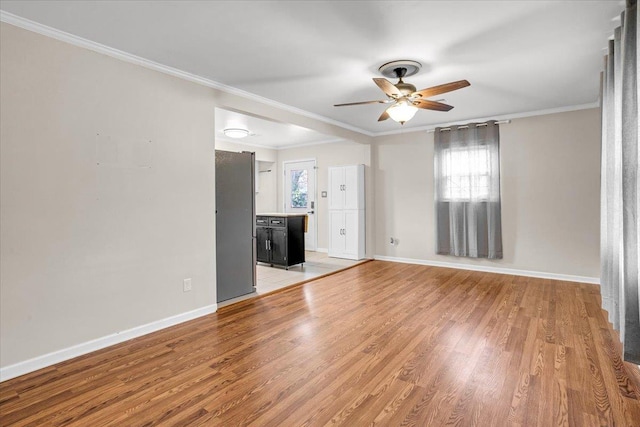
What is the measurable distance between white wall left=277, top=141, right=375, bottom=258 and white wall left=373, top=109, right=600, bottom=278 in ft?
3.55

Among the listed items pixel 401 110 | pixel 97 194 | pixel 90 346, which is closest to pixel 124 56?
pixel 97 194

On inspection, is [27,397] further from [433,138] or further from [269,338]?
[433,138]

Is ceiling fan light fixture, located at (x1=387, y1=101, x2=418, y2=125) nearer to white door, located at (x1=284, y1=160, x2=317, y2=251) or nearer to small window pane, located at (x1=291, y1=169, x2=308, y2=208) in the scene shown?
white door, located at (x1=284, y1=160, x2=317, y2=251)

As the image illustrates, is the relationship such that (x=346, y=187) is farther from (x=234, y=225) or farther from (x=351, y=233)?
(x=234, y=225)

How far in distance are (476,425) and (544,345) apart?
1.38 meters

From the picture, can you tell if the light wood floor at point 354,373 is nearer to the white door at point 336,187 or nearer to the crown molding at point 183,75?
the crown molding at point 183,75

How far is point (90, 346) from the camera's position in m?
2.65

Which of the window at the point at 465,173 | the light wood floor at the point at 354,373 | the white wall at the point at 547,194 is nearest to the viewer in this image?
the light wood floor at the point at 354,373

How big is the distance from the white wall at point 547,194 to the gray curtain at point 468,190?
17 centimetres

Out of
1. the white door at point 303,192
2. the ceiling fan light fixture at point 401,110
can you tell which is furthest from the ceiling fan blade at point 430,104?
the white door at point 303,192

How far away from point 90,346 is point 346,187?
491cm

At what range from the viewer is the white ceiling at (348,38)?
89.9 inches

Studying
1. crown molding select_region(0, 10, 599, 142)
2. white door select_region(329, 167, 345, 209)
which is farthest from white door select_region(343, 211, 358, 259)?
crown molding select_region(0, 10, 599, 142)

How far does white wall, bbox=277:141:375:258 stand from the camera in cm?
659
